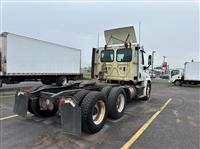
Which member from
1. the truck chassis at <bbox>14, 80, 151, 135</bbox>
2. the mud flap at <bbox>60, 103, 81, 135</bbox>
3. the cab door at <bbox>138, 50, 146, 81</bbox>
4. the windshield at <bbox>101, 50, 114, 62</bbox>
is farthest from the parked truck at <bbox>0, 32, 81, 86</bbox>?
the mud flap at <bbox>60, 103, 81, 135</bbox>

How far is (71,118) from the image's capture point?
13.9ft

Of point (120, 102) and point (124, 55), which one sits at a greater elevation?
point (124, 55)

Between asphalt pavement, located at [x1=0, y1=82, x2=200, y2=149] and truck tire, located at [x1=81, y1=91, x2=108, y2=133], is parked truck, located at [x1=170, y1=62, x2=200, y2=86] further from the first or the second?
truck tire, located at [x1=81, y1=91, x2=108, y2=133]

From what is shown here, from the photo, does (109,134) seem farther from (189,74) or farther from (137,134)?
(189,74)

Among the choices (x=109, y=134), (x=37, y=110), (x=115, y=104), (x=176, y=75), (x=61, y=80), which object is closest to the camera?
(x=109, y=134)

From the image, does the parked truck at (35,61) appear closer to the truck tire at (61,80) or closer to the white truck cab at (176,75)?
the truck tire at (61,80)

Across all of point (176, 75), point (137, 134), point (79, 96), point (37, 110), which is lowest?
point (137, 134)

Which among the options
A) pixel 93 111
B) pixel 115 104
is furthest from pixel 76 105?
pixel 115 104

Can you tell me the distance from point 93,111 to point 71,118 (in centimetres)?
76

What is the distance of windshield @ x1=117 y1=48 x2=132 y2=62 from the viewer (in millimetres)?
8305

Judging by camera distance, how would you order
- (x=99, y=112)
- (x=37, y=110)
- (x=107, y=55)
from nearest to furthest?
(x=99, y=112), (x=37, y=110), (x=107, y=55)

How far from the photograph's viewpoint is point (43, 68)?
50.0 feet

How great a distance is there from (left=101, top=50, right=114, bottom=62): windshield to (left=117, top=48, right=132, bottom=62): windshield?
1.28ft

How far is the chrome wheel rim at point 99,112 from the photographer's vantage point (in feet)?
16.4
